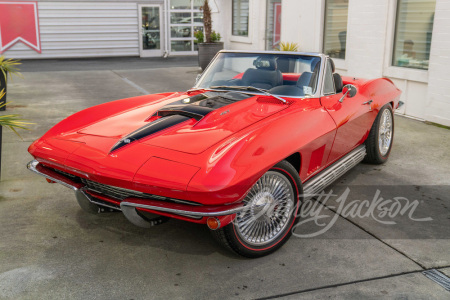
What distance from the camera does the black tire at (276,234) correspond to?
3170mm

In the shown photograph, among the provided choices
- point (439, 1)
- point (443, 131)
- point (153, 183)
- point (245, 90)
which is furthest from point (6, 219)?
point (439, 1)

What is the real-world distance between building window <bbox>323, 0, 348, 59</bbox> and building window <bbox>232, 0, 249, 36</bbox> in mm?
4644

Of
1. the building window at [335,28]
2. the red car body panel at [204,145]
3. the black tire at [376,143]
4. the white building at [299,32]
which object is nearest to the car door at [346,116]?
the red car body panel at [204,145]

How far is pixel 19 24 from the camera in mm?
18641

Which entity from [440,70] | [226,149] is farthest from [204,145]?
[440,70]

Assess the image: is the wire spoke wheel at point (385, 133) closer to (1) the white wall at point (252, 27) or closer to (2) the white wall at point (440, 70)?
(2) the white wall at point (440, 70)

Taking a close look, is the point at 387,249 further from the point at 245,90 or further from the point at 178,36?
the point at 178,36

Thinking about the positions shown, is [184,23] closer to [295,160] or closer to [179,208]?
[295,160]

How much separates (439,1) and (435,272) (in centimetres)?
577

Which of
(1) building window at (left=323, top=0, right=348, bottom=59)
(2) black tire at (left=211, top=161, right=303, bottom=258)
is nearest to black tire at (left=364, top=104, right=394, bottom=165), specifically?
(2) black tire at (left=211, top=161, right=303, bottom=258)

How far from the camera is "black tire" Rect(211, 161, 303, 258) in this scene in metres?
3.17

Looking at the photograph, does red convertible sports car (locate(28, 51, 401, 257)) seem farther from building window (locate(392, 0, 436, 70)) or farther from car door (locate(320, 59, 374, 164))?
building window (locate(392, 0, 436, 70))

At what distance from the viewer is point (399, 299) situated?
9.43ft

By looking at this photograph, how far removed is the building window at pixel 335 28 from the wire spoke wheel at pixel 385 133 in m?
5.02
